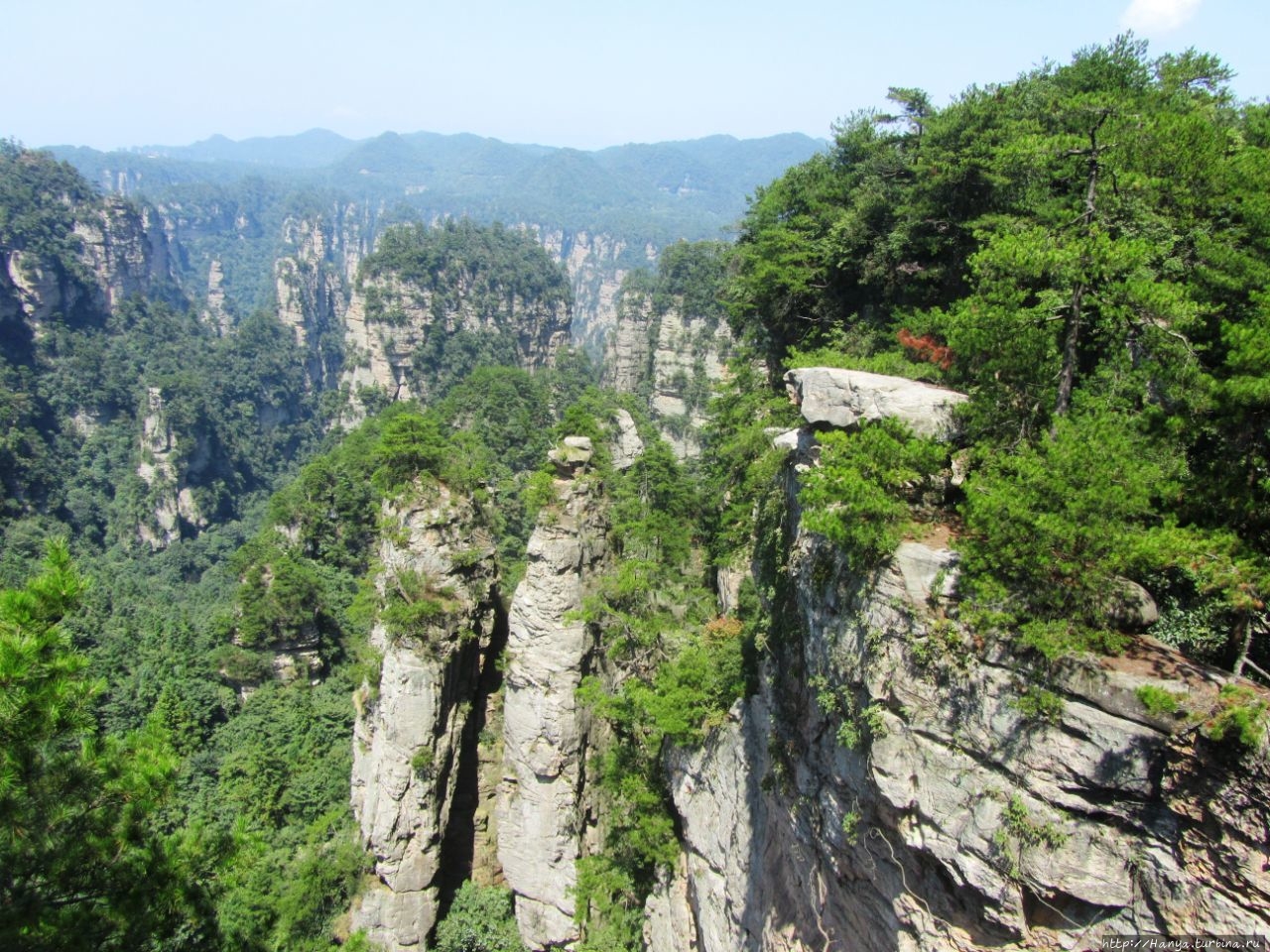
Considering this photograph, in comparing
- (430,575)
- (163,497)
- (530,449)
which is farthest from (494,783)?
(163,497)

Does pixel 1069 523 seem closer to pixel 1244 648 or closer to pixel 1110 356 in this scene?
pixel 1244 648

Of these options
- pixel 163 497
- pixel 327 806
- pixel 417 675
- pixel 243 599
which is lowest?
pixel 163 497

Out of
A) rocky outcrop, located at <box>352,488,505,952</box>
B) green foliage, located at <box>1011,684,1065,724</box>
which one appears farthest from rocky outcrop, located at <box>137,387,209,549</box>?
green foliage, located at <box>1011,684,1065,724</box>

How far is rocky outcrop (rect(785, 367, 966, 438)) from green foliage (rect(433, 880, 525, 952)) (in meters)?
16.3

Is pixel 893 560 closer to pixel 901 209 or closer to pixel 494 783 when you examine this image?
pixel 901 209

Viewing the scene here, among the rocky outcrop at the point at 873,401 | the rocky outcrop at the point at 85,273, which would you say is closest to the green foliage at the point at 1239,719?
the rocky outcrop at the point at 873,401

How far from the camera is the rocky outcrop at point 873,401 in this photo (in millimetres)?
9766

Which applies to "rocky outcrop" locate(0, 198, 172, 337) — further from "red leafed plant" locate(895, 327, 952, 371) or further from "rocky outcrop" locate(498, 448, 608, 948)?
"red leafed plant" locate(895, 327, 952, 371)

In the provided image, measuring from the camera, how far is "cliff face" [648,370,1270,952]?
6.49m

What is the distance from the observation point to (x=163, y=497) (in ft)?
232

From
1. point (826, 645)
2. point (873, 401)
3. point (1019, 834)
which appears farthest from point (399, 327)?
point (1019, 834)

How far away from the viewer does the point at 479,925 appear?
1866 cm

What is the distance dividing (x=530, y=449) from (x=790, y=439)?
39.8 meters

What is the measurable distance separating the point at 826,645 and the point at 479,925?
14.6 m
